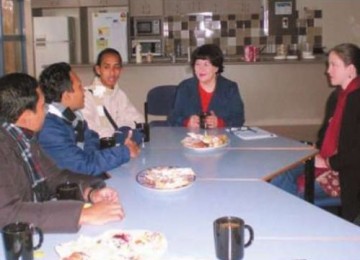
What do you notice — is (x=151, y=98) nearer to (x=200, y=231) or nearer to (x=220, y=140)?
(x=220, y=140)

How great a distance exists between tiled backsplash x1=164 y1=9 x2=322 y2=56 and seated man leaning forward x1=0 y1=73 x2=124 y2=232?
616cm

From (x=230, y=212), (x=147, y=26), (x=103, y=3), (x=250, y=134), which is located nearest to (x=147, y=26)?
(x=147, y=26)

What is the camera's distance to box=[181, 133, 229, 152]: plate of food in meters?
2.69

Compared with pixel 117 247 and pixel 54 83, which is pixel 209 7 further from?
pixel 117 247

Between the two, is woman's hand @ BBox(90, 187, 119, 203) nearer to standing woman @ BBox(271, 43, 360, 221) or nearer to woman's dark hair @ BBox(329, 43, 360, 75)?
standing woman @ BBox(271, 43, 360, 221)

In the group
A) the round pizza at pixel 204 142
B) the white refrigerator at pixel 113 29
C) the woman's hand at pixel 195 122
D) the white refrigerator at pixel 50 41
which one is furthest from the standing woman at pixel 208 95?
the white refrigerator at pixel 113 29

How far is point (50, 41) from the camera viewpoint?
7.38 metres

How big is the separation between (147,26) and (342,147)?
18.9 ft

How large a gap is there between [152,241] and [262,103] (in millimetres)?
5087

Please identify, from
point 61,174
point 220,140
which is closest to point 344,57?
point 220,140

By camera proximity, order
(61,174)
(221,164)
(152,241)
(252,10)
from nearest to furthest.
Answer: (152,241)
(61,174)
(221,164)
(252,10)

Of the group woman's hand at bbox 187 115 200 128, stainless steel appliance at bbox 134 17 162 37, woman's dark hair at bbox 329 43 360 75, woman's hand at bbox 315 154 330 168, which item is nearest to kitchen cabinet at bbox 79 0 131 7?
stainless steel appliance at bbox 134 17 162 37

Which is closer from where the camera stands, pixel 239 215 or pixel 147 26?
pixel 239 215

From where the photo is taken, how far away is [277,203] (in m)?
1.81
